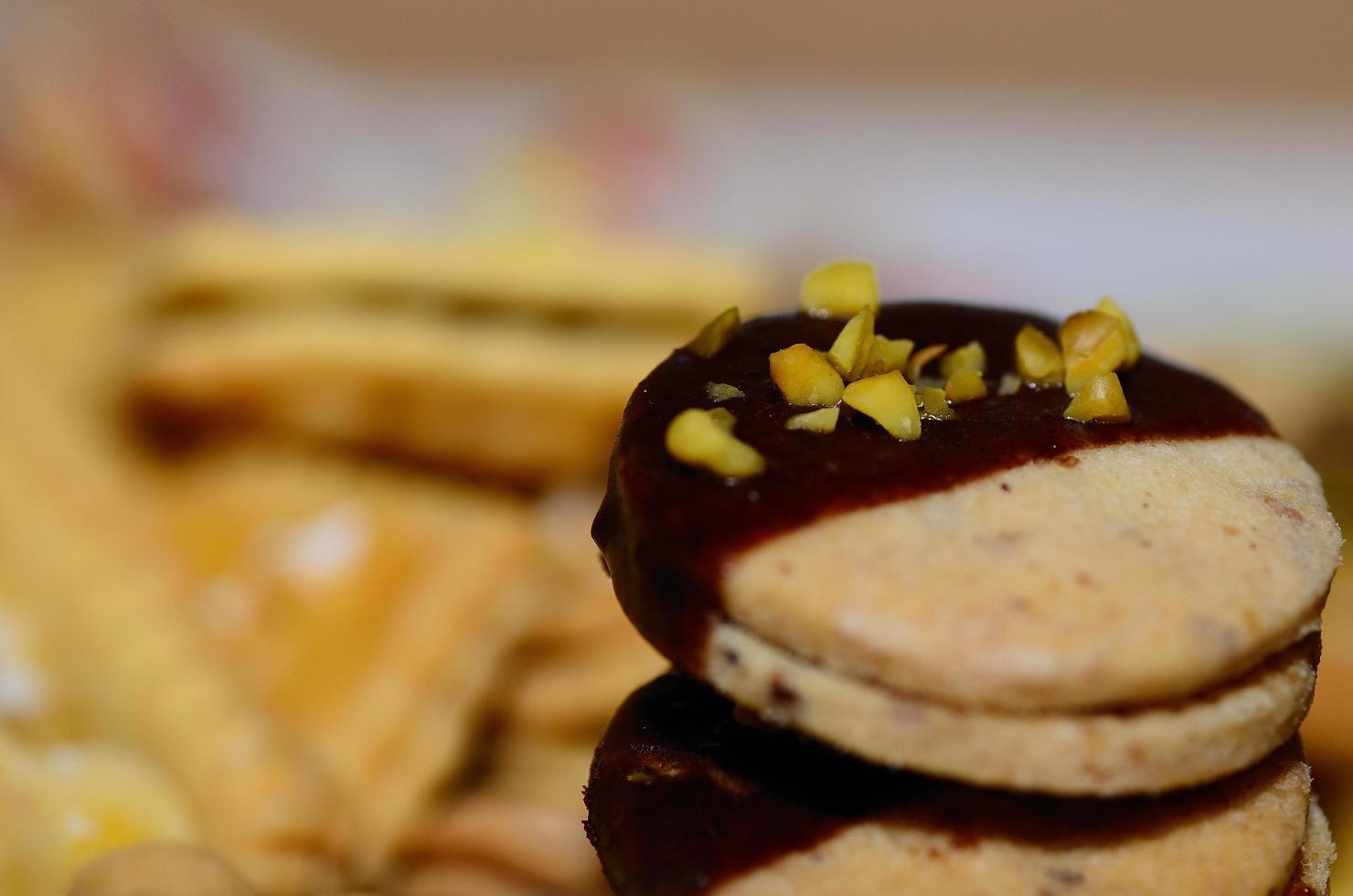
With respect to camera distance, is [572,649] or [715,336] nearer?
[715,336]

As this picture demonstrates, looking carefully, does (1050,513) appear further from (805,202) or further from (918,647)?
(805,202)

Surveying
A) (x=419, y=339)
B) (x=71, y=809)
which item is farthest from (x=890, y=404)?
(x=419, y=339)

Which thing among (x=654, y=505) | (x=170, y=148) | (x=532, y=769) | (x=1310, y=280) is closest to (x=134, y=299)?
(x=170, y=148)

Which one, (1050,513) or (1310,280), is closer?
(1050,513)

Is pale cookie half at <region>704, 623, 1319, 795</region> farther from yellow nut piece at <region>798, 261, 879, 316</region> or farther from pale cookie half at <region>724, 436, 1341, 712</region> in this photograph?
yellow nut piece at <region>798, 261, 879, 316</region>

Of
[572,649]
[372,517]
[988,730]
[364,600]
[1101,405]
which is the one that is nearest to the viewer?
[988,730]

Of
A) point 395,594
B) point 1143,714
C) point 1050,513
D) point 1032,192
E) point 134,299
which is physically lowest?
point 1143,714

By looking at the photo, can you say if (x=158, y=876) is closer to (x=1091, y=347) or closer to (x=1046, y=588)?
(x=1046, y=588)
